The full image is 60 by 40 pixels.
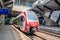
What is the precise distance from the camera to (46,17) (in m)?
55.4

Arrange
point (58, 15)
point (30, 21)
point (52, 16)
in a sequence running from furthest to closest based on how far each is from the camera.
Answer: point (52, 16), point (58, 15), point (30, 21)

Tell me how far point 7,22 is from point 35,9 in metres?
16.7

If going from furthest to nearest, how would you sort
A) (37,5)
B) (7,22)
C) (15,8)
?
(15,8) → (7,22) → (37,5)

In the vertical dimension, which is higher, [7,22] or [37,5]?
[37,5]

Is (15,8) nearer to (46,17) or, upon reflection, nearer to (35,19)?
(46,17)

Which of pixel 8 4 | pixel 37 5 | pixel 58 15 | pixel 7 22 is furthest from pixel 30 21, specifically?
pixel 7 22

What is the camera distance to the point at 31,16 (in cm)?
2212

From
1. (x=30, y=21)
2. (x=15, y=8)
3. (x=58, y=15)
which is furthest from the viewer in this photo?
(x=15, y=8)

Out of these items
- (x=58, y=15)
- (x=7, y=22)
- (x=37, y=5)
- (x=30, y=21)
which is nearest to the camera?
(x=30, y=21)

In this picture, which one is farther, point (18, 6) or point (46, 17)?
point (18, 6)

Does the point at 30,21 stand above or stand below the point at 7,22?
above

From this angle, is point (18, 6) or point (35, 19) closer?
point (35, 19)

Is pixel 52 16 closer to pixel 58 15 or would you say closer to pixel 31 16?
pixel 58 15

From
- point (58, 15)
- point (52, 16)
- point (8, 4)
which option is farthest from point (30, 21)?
point (8, 4)
